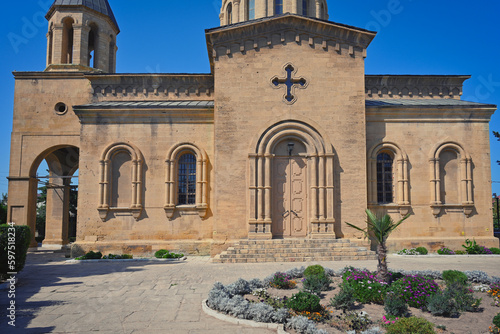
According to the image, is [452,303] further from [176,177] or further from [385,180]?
[176,177]

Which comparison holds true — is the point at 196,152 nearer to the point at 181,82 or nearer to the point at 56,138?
the point at 181,82

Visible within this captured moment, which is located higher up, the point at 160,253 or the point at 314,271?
the point at 314,271

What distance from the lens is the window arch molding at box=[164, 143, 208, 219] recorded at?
17.6m

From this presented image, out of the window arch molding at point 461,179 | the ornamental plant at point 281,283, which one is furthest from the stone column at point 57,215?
the window arch molding at point 461,179

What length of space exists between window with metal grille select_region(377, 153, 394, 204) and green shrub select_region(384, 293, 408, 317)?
10792mm

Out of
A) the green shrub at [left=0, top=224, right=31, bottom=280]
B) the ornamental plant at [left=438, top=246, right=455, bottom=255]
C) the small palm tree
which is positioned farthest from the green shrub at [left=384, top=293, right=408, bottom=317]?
the ornamental plant at [left=438, top=246, right=455, bottom=255]

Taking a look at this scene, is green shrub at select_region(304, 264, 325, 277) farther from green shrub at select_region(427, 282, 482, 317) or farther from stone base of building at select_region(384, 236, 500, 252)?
stone base of building at select_region(384, 236, 500, 252)

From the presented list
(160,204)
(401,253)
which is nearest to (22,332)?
(160,204)

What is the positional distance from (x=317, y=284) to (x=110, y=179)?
12.0m

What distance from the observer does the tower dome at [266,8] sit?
22406 mm

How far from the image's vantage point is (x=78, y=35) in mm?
22203

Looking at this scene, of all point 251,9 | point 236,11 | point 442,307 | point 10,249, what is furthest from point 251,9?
point 442,307

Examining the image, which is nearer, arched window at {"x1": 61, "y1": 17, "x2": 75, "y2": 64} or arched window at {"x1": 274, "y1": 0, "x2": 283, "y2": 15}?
arched window at {"x1": 61, "y1": 17, "x2": 75, "y2": 64}

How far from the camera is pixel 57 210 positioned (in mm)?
26703
